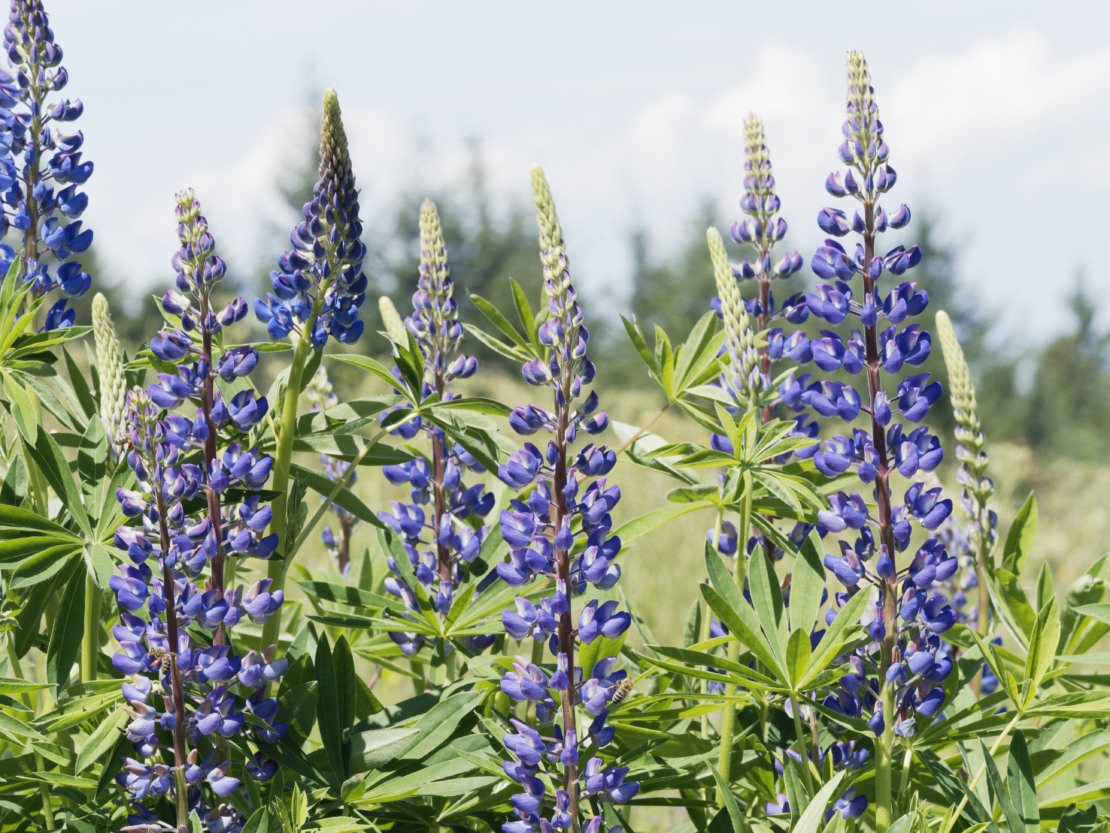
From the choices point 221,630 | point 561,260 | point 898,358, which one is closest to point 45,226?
point 221,630

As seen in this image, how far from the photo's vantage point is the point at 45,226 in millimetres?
2082

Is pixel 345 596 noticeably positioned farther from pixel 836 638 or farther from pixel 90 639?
pixel 836 638

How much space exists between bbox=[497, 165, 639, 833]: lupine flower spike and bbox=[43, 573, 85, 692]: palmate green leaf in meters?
0.77

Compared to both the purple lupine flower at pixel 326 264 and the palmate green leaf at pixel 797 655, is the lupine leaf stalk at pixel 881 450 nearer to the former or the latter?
the palmate green leaf at pixel 797 655

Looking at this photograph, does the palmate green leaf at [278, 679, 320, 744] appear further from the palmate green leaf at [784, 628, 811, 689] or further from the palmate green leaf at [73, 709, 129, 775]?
the palmate green leaf at [784, 628, 811, 689]

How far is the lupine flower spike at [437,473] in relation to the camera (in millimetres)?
2057

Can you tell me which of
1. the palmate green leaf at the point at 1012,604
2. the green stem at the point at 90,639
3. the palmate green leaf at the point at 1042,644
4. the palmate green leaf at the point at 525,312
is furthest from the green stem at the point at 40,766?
the palmate green leaf at the point at 1012,604

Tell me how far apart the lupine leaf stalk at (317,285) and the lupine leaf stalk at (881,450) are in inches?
33.2

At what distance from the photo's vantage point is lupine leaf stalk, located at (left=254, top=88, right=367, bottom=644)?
1643 mm

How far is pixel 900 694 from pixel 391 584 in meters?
1.12

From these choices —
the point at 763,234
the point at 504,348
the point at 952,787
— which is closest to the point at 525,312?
the point at 504,348

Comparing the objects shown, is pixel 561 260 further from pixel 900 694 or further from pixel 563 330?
pixel 900 694

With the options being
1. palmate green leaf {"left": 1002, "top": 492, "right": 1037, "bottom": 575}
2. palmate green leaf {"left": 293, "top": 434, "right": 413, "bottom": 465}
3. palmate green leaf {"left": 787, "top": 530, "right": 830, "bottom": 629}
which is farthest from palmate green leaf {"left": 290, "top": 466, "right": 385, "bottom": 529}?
palmate green leaf {"left": 1002, "top": 492, "right": 1037, "bottom": 575}

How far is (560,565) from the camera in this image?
4.73 ft
